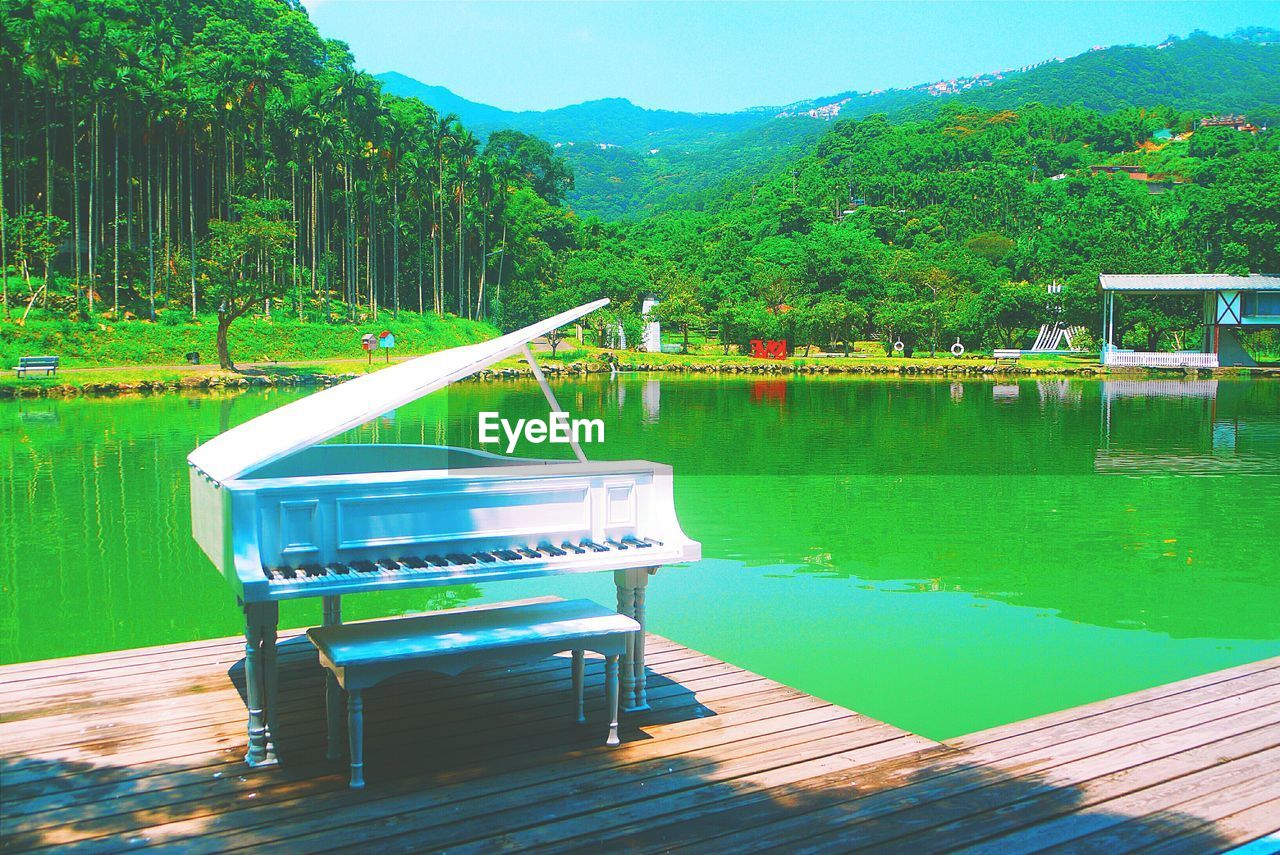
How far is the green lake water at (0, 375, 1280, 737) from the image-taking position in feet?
21.7

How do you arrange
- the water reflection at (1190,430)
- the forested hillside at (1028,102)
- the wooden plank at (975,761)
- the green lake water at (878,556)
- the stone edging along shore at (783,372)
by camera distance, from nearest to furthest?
the wooden plank at (975,761), the green lake water at (878,556), the water reflection at (1190,430), the stone edging along shore at (783,372), the forested hillside at (1028,102)

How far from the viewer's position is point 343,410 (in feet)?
13.5

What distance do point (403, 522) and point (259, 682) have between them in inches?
29.4

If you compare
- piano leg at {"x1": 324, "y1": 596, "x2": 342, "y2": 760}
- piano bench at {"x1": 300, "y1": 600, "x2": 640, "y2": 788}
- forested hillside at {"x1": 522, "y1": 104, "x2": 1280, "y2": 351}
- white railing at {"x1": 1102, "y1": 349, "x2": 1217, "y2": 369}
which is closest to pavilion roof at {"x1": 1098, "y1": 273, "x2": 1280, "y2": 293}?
white railing at {"x1": 1102, "y1": 349, "x2": 1217, "y2": 369}

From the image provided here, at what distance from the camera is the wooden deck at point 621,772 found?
330 centimetres

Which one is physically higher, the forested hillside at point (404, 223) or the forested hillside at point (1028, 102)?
the forested hillside at point (1028, 102)

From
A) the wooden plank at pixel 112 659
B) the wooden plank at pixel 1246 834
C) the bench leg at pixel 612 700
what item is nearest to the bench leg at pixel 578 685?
the bench leg at pixel 612 700

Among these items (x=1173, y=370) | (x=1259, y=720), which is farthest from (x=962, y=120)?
(x=1259, y=720)

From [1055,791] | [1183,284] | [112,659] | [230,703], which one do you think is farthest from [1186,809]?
[1183,284]

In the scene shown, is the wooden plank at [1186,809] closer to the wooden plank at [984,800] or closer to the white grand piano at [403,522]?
the wooden plank at [984,800]

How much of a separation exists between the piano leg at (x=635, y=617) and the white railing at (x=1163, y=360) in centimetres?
4178

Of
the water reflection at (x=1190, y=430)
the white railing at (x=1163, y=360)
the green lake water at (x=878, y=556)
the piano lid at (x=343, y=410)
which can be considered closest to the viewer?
the piano lid at (x=343, y=410)

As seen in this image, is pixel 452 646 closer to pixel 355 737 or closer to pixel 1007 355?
pixel 355 737

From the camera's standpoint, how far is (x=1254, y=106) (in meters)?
156
